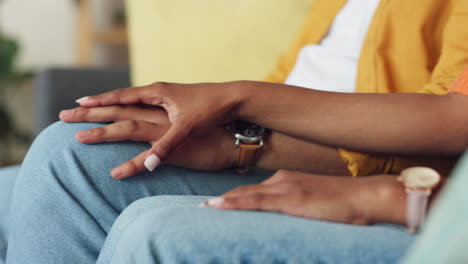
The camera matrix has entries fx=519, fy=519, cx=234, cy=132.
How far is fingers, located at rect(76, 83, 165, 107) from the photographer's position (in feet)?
2.47

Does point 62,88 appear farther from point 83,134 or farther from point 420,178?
point 420,178

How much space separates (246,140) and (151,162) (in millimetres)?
158

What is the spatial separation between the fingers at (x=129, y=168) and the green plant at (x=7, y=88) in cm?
221

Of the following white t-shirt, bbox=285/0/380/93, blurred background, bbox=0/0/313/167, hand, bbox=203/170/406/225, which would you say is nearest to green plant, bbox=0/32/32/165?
blurred background, bbox=0/0/313/167

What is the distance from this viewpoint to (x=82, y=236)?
2.24ft

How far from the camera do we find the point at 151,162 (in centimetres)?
71

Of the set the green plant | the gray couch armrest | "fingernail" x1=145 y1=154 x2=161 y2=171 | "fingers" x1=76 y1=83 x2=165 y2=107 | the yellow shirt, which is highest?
the yellow shirt

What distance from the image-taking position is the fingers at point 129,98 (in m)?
0.75

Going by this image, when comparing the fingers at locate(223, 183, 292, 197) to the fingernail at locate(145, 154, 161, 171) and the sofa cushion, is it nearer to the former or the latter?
the fingernail at locate(145, 154, 161, 171)

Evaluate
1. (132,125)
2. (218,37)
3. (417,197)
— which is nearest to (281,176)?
(417,197)

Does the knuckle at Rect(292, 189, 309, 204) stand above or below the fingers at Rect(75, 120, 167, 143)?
above

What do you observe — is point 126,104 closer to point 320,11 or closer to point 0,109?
point 320,11

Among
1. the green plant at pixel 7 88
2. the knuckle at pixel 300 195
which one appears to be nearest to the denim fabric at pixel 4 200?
the knuckle at pixel 300 195

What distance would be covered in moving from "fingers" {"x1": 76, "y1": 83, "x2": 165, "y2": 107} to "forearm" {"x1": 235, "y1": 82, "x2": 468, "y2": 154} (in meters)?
0.13
